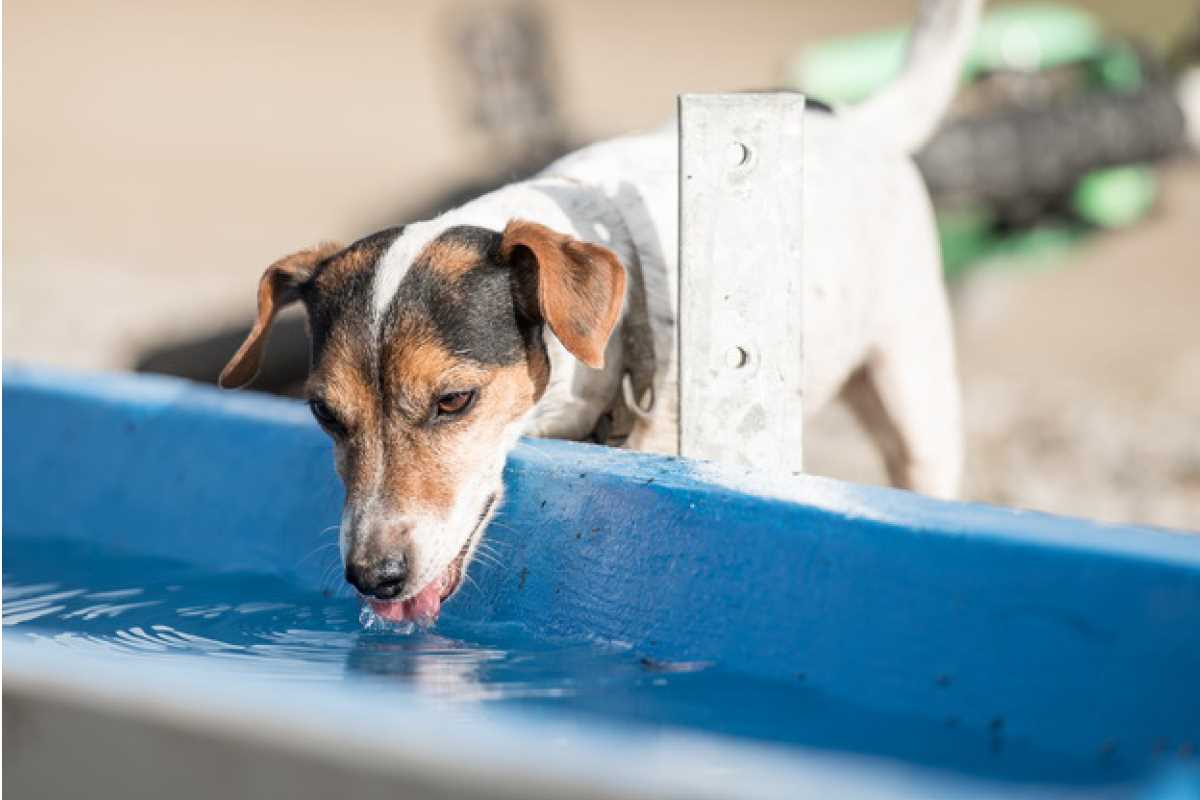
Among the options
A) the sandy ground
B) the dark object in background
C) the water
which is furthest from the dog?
the dark object in background

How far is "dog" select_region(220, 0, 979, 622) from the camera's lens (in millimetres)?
3080

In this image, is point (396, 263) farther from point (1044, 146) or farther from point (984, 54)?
point (984, 54)

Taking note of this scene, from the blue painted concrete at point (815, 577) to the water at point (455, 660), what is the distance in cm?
4

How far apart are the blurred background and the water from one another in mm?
2970

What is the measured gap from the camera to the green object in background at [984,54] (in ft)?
27.4

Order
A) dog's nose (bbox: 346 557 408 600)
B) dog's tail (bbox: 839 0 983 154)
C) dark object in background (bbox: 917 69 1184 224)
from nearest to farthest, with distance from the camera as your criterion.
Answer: dog's nose (bbox: 346 557 408 600) < dog's tail (bbox: 839 0 983 154) < dark object in background (bbox: 917 69 1184 224)

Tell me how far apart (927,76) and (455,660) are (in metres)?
2.49

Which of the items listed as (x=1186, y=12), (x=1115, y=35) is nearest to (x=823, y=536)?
(x=1115, y=35)

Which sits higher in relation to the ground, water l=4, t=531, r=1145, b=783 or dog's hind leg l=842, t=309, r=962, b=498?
dog's hind leg l=842, t=309, r=962, b=498

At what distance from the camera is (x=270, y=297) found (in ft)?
11.4

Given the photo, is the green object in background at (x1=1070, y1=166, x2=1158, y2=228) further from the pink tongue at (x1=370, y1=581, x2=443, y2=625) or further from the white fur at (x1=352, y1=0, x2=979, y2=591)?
the pink tongue at (x1=370, y1=581, x2=443, y2=625)

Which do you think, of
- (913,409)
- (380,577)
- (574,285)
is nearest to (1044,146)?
(913,409)

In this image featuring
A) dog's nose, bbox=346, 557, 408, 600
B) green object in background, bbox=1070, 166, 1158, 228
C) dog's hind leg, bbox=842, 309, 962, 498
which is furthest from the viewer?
green object in background, bbox=1070, 166, 1158, 228

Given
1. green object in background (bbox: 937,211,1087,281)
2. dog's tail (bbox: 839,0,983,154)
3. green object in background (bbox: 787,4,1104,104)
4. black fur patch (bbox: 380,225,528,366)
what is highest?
green object in background (bbox: 787,4,1104,104)
